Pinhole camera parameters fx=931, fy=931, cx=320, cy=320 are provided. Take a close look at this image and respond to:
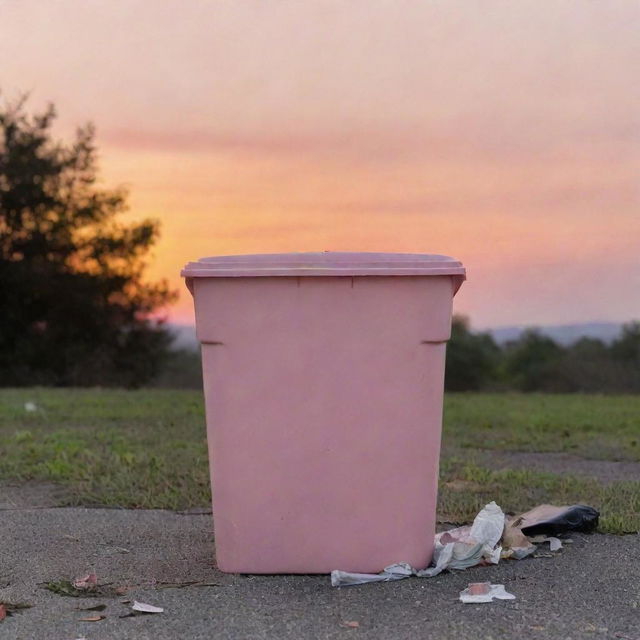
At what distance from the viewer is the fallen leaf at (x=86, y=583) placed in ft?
11.6

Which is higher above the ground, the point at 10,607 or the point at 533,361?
the point at 533,361

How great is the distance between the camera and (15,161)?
62.3 ft

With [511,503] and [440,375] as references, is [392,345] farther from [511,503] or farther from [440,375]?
[511,503]

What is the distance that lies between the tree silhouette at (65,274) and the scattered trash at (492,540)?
1449 cm

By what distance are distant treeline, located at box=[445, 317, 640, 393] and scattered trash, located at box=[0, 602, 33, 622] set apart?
13.2m

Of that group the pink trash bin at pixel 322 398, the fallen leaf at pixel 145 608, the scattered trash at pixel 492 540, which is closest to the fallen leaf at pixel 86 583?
the fallen leaf at pixel 145 608

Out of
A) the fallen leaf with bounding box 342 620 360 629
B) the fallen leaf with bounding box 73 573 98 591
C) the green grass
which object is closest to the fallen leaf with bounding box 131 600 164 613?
the fallen leaf with bounding box 73 573 98 591

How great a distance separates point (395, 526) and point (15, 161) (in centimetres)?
1716

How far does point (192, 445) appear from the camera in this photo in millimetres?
7246

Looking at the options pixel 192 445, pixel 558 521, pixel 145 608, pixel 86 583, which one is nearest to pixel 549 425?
pixel 192 445

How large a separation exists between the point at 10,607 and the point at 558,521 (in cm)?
237

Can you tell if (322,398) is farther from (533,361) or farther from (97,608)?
(533,361)

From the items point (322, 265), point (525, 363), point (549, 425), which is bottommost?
point (549, 425)

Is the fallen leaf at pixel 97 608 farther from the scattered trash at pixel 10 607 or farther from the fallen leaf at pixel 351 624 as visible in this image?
the fallen leaf at pixel 351 624
